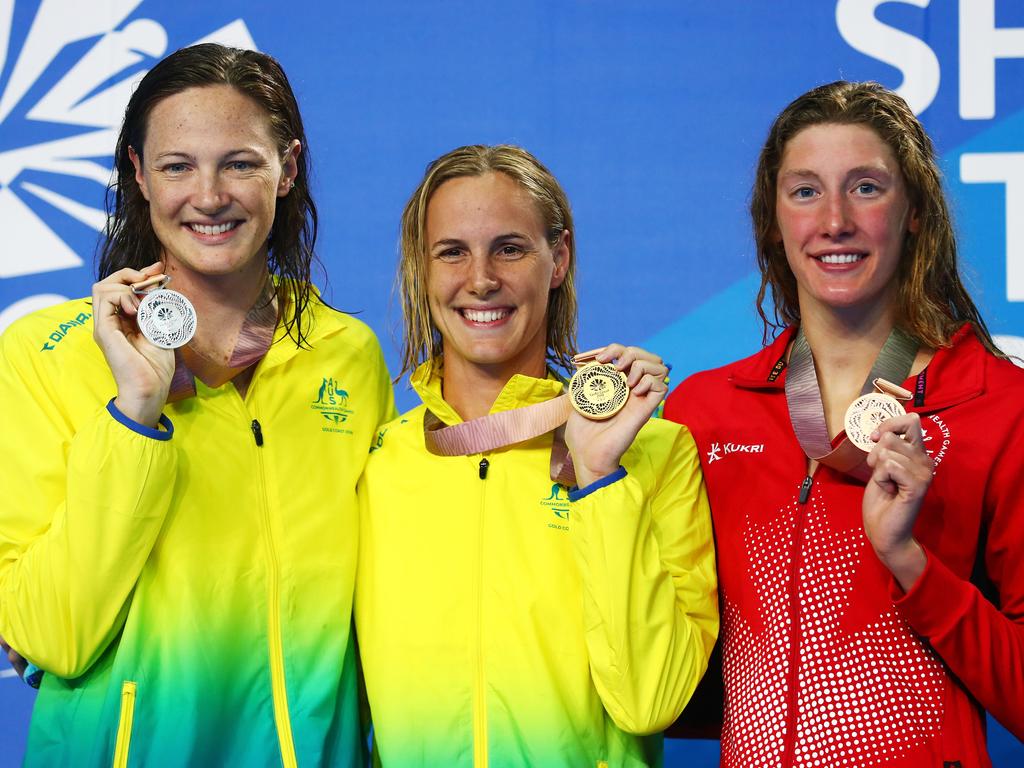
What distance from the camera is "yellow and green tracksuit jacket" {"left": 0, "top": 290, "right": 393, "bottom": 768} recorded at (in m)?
1.98

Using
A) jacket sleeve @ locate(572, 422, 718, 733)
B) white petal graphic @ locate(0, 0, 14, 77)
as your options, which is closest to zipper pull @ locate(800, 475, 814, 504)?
jacket sleeve @ locate(572, 422, 718, 733)

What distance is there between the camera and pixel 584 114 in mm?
3615

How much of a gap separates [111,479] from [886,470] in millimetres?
1125

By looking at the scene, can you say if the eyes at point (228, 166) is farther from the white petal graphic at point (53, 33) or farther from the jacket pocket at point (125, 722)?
the white petal graphic at point (53, 33)

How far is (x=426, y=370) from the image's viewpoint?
7.73 ft

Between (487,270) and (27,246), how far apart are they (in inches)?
77.0

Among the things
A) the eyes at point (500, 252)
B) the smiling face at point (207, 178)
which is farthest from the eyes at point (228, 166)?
the eyes at point (500, 252)

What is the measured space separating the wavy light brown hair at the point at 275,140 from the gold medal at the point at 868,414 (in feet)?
3.09

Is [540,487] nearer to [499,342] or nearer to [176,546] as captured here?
[499,342]

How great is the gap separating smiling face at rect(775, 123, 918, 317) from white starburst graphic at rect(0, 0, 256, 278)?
2.15 meters

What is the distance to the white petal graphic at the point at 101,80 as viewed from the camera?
12.0 feet

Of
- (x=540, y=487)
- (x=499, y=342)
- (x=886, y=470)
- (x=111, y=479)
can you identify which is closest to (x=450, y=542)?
(x=540, y=487)

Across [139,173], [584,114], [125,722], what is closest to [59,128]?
[584,114]

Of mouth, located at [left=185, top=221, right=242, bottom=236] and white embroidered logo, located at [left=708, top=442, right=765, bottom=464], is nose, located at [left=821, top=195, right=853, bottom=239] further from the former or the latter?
mouth, located at [left=185, top=221, right=242, bottom=236]
